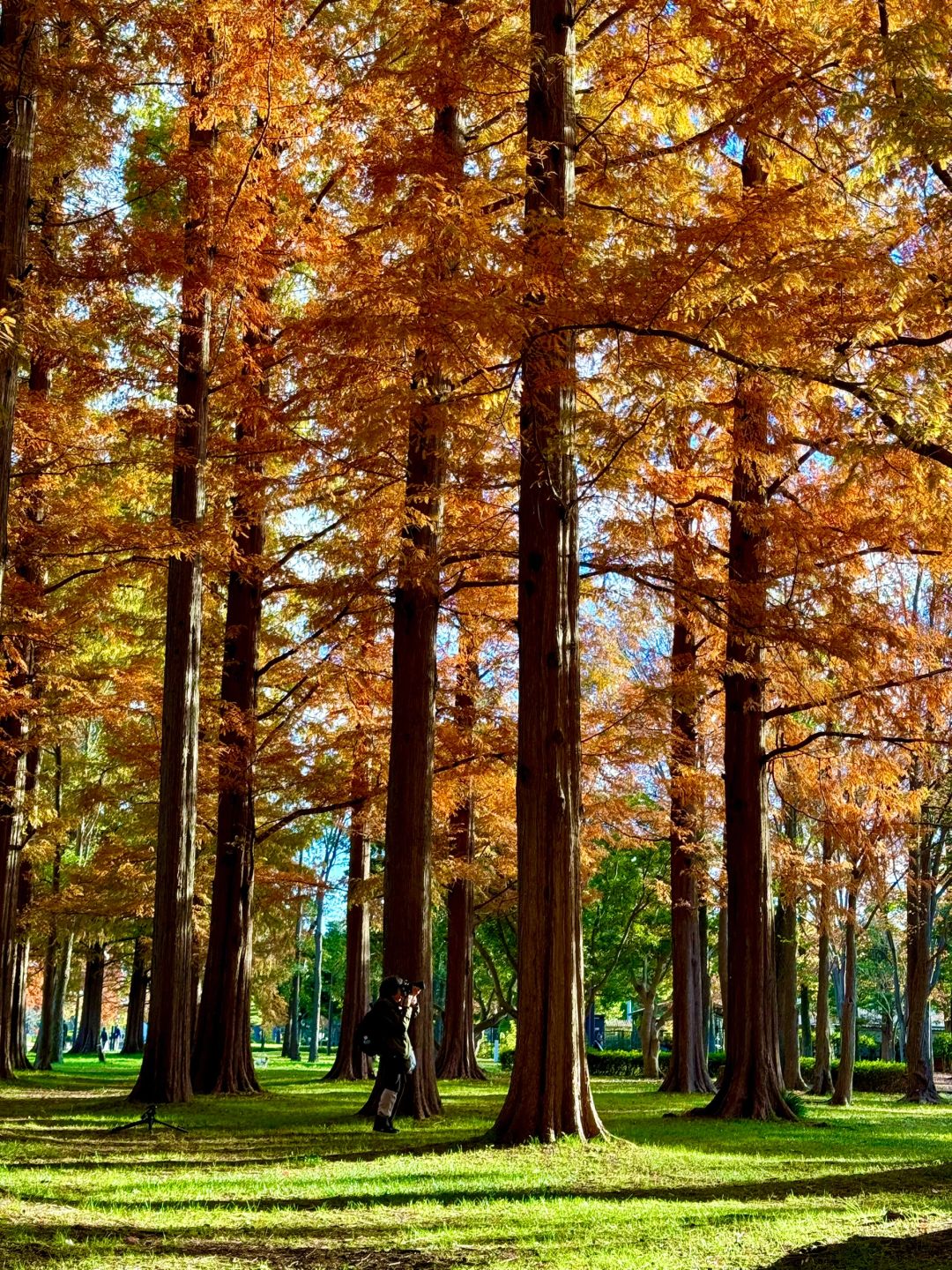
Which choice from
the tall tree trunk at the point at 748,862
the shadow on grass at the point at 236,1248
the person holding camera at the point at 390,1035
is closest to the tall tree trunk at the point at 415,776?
the person holding camera at the point at 390,1035

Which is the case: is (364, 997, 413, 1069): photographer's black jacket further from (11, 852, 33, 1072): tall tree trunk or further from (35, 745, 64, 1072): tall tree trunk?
(35, 745, 64, 1072): tall tree trunk

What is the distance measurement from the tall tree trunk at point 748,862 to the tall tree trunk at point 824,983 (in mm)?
5948

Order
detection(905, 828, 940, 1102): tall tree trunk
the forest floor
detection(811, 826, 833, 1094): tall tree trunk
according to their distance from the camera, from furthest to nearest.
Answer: detection(905, 828, 940, 1102): tall tree trunk → detection(811, 826, 833, 1094): tall tree trunk → the forest floor

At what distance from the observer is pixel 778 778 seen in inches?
746

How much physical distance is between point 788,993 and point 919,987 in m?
3.87

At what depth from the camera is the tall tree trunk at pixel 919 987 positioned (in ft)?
71.9

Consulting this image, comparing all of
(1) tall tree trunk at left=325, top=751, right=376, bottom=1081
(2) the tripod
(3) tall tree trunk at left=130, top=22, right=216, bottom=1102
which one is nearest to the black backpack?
(2) the tripod

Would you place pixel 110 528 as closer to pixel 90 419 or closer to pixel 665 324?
pixel 90 419

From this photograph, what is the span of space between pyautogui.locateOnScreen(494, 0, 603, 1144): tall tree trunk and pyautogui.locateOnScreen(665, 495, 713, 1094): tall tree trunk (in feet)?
25.0

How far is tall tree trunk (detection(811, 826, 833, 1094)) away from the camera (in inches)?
797

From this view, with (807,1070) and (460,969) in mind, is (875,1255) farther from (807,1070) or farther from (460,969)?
(807,1070)

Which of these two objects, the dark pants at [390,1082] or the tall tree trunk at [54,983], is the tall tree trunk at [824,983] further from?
the tall tree trunk at [54,983]

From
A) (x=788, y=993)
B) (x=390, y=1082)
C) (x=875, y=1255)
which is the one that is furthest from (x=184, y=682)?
(x=788, y=993)

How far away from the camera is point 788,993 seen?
25.8 metres
